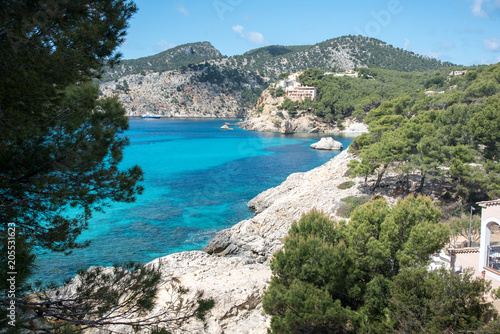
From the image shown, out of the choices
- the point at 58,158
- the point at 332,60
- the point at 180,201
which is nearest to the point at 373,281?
the point at 58,158

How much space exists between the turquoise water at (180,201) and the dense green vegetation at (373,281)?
5.57 metres

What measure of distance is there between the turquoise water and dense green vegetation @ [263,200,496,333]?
557cm

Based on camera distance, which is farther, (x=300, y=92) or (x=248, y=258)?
(x=300, y=92)

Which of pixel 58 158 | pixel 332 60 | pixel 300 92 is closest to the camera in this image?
pixel 58 158

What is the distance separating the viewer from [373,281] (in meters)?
8.02

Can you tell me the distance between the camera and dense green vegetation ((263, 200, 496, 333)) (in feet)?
21.0

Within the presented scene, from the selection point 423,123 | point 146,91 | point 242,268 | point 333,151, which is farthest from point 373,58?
point 242,268

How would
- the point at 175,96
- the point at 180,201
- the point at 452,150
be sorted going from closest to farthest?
the point at 452,150, the point at 180,201, the point at 175,96

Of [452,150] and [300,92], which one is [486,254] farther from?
[300,92]

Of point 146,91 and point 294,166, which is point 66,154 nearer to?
point 294,166

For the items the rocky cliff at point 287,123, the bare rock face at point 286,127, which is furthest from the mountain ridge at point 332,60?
the bare rock face at point 286,127

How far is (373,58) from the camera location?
13988cm

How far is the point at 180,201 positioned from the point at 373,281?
61.8 feet

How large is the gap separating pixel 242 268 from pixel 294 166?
26178 mm
